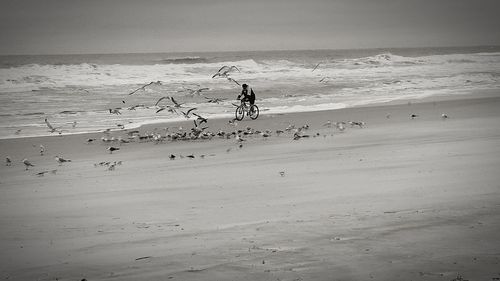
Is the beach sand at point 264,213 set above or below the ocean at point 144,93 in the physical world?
below

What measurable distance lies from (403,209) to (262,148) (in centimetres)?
554

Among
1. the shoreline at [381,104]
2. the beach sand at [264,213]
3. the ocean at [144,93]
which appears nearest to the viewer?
the beach sand at [264,213]

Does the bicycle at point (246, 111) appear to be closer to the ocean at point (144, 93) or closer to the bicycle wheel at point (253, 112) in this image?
the bicycle wheel at point (253, 112)

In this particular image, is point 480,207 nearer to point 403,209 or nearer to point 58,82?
point 403,209

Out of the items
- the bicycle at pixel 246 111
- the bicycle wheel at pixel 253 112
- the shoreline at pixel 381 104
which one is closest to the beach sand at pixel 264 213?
the shoreline at pixel 381 104

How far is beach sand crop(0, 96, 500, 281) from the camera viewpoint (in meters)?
3.81

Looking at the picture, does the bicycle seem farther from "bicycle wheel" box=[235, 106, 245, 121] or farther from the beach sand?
the beach sand

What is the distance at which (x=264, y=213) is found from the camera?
5293 mm

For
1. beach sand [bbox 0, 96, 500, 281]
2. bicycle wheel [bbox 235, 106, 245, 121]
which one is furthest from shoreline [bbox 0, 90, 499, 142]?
beach sand [bbox 0, 96, 500, 281]

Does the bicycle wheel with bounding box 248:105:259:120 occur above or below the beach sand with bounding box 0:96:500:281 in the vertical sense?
above

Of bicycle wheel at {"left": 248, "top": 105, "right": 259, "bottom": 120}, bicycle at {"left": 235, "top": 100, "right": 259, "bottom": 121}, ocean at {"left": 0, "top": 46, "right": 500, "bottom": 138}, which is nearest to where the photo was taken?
ocean at {"left": 0, "top": 46, "right": 500, "bottom": 138}

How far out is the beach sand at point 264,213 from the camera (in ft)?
12.5

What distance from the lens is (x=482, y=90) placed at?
24078 millimetres

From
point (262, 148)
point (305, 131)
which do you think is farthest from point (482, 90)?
point (262, 148)
